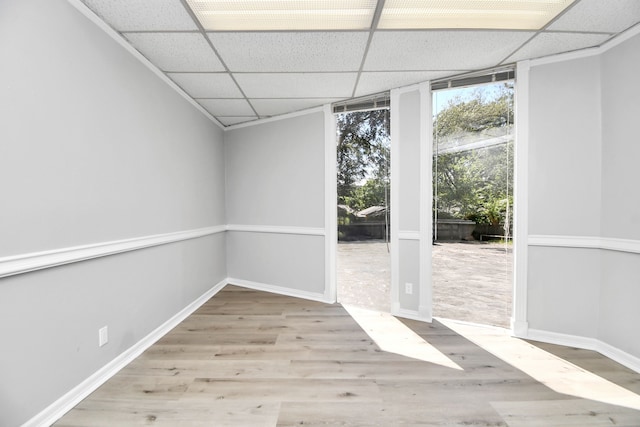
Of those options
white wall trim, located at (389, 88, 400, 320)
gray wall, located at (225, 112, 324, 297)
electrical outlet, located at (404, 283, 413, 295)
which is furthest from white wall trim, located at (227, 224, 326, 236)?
electrical outlet, located at (404, 283, 413, 295)

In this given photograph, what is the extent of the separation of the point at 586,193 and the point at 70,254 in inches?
145

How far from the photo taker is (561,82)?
7.72 feet

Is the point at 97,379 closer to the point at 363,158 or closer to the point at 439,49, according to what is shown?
the point at 363,158

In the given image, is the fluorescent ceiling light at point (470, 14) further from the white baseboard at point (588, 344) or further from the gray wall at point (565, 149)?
the white baseboard at point (588, 344)

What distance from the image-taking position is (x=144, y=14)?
1.80 metres

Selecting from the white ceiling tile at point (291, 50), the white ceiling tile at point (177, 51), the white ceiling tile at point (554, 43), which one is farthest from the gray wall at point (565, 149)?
the white ceiling tile at point (177, 51)

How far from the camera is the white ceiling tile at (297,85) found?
8.66 feet

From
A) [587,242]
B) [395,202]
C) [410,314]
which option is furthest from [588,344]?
[395,202]

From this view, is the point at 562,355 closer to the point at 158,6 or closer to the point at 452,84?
the point at 452,84

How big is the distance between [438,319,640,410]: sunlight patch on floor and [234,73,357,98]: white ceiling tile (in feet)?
8.57

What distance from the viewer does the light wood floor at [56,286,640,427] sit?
1582 millimetres

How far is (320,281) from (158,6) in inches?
116

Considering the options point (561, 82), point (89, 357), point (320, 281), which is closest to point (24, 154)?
point (89, 357)

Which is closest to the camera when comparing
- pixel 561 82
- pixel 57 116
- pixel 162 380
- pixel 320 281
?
pixel 57 116
